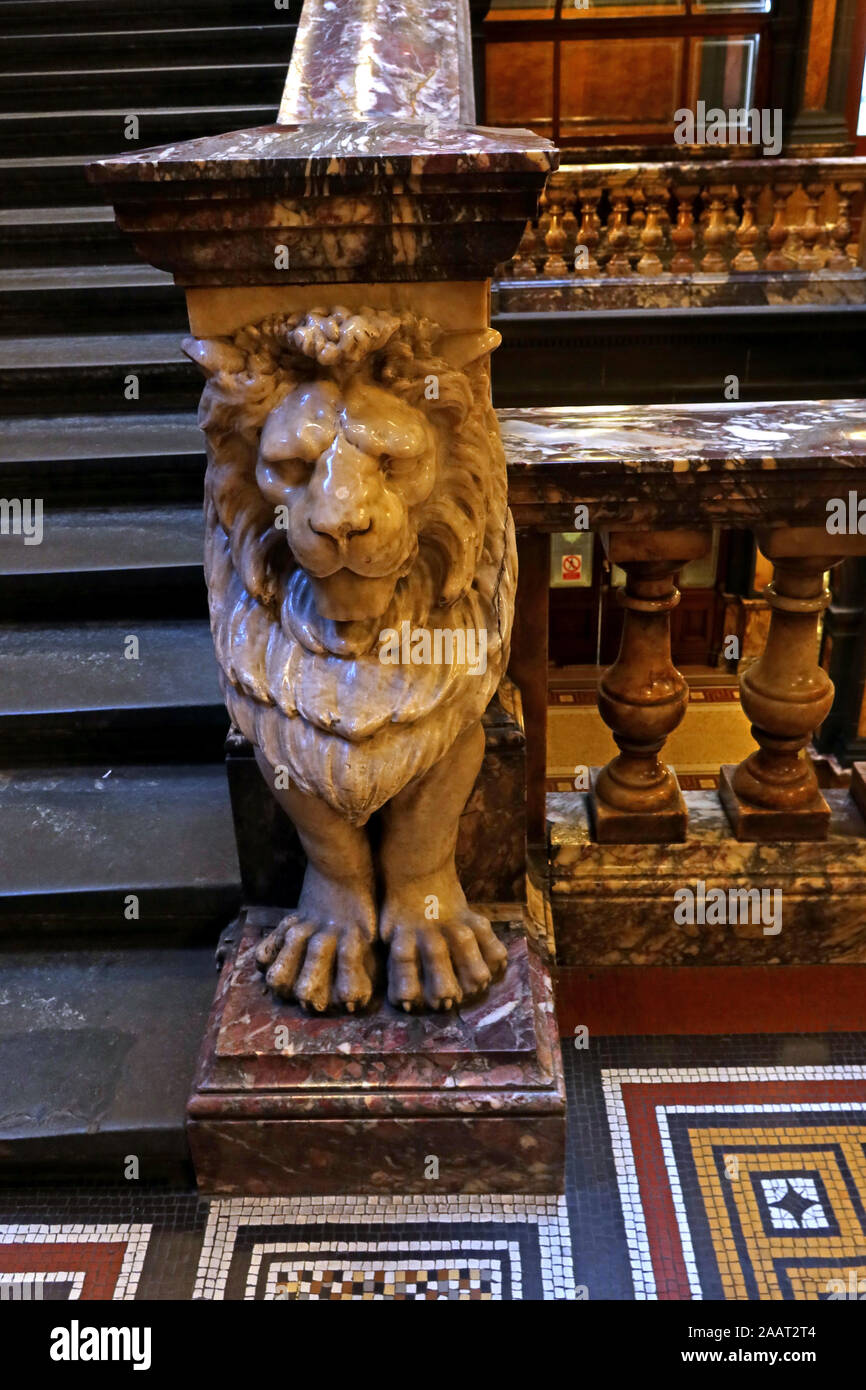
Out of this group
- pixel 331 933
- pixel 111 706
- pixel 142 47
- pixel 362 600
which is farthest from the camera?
pixel 142 47

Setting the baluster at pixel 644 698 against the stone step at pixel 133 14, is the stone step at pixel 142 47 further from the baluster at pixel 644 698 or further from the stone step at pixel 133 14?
the baluster at pixel 644 698

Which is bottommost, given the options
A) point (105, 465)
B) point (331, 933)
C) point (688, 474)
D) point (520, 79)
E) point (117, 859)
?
point (117, 859)

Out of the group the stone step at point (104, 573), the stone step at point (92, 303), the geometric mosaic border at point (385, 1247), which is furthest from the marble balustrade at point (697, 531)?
the stone step at point (92, 303)

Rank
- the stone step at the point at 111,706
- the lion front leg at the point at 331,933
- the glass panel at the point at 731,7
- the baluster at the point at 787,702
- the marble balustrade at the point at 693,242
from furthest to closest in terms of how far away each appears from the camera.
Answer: the glass panel at the point at 731,7 → the marble balustrade at the point at 693,242 → the stone step at the point at 111,706 → the baluster at the point at 787,702 → the lion front leg at the point at 331,933

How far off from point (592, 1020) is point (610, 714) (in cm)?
58

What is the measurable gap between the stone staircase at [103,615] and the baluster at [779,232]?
11.0 feet

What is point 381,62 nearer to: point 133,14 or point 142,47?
point 142,47

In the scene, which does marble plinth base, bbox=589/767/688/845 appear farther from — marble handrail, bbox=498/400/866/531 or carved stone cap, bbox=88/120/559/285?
carved stone cap, bbox=88/120/559/285

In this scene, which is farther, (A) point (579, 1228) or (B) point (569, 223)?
(B) point (569, 223)

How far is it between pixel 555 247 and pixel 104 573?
461 centimetres

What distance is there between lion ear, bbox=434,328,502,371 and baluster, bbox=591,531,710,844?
54cm

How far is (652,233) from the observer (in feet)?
21.2

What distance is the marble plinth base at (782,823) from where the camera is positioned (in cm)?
226

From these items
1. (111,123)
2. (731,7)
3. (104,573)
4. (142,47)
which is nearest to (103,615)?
(104,573)
